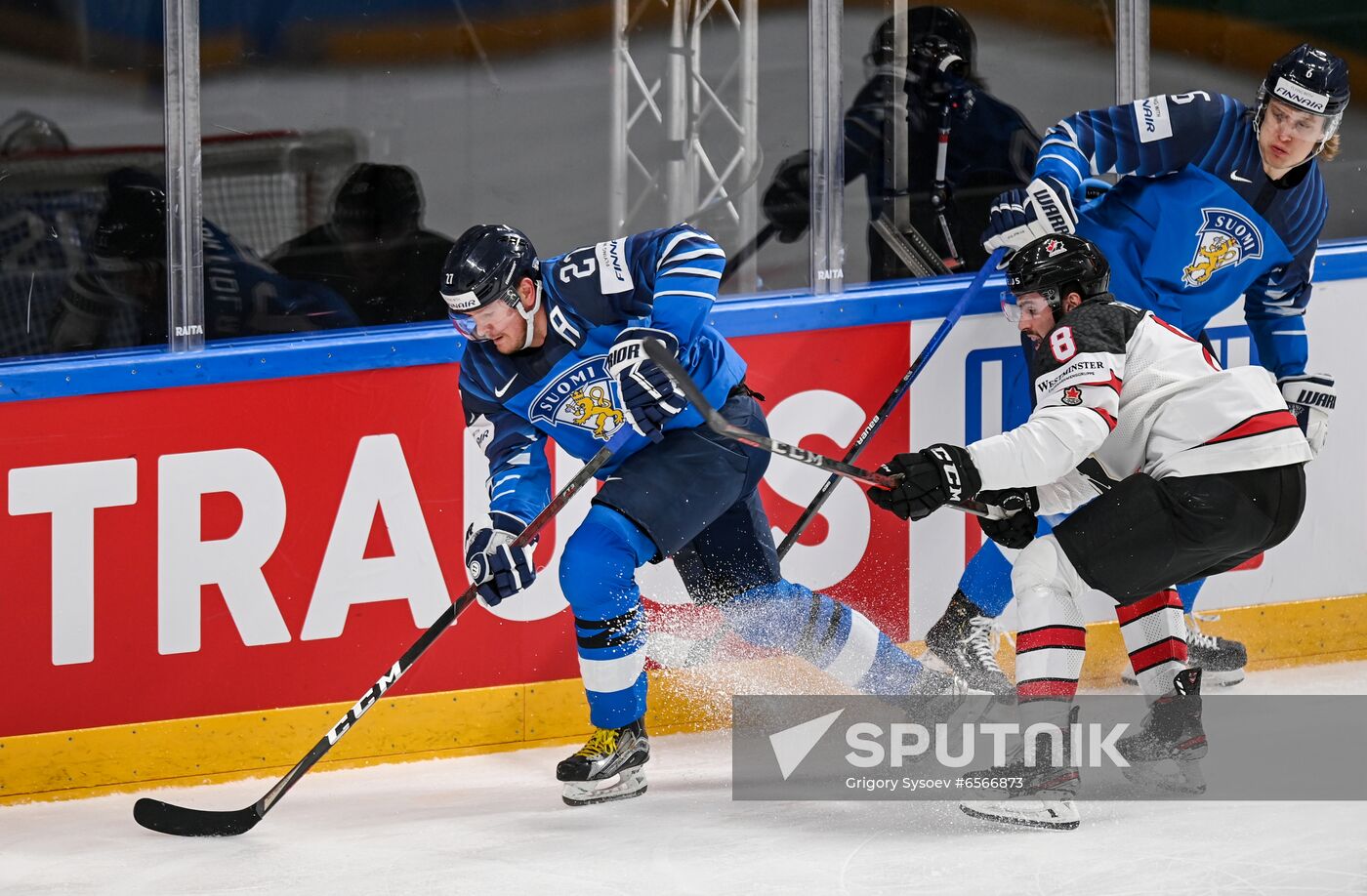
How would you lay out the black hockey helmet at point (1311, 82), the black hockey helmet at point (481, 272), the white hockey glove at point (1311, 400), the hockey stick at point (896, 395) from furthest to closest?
the white hockey glove at point (1311, 400) → the hockey stick at point (896, 395) → the black hockey helmet at point (1311, 82) → the black hockey helmet at point (481, 272)

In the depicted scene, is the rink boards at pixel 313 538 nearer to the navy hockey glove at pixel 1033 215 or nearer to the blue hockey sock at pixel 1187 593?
the navy hockey glove at pixel 1033 215

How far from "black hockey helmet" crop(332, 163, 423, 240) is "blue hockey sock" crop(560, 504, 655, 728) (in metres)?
0.91

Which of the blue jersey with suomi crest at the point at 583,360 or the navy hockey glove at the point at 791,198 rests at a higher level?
the navy hockey glove at the point at 791,198

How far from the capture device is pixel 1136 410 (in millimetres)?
3178

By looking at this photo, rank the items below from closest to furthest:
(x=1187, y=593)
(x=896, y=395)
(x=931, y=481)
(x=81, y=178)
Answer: (x=931, y=481)
(x=81, y=178)
(x=896, y=395)
(x=1187, y=593)

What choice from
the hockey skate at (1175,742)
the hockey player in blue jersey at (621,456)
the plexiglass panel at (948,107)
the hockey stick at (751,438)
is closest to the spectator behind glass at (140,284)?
the hockey player in blue jersey at (621,456)

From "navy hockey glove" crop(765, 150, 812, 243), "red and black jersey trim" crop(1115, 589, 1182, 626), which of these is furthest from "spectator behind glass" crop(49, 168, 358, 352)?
"red and black jersey trim" crop(1115, 589, 1182, 626)

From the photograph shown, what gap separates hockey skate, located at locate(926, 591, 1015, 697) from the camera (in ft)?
12.8

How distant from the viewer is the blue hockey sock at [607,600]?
3223 mm

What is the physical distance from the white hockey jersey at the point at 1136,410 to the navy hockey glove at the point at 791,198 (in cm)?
104

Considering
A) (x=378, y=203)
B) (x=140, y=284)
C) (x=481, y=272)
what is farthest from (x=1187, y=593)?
(x=140, y=284)

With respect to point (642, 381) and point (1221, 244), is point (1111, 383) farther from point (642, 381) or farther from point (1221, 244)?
point (1221, 244)

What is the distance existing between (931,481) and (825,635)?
1.99ft

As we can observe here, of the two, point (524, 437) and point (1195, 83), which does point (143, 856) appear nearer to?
point (524, 437)
